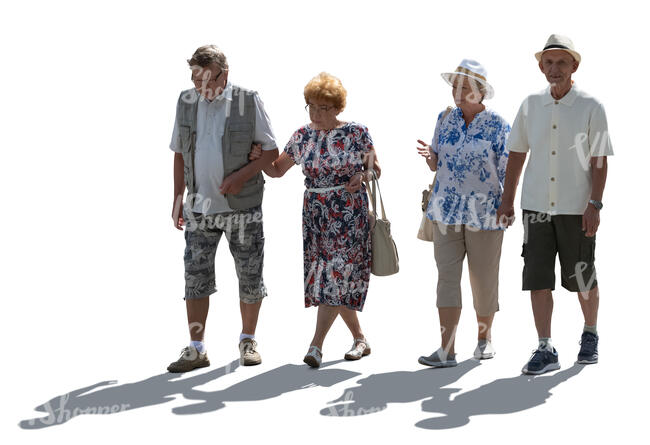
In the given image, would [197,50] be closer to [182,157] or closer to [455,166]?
[182,157]

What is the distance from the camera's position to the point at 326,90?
25.4 feet

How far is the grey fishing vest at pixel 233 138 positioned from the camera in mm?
7988

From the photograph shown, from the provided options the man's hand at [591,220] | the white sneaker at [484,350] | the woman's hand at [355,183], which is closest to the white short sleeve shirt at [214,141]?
the woman's hand at [355,183]

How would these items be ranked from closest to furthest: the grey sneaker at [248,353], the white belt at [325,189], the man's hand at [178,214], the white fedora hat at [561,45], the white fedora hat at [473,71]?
the white fedora hat at [561,45] → the white fedora hat at [473,71] → the white belt at [325,189] → the grey sneaker at [248,353] → the man's hand at [178,214]

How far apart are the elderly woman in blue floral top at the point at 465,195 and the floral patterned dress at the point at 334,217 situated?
0.51m

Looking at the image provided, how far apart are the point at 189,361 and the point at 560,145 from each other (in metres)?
3.04

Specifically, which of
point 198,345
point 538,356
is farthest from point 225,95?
point 538,356

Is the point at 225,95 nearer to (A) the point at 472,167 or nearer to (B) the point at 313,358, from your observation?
(A) the point at 472,167

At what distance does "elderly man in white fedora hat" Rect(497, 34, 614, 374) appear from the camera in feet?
24.8

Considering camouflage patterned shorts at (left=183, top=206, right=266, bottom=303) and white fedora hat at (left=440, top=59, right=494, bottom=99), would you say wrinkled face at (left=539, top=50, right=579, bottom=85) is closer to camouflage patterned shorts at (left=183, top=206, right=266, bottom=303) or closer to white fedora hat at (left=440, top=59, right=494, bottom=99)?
white fedora hat at (left=440, top=59, right=494, bottom=99)

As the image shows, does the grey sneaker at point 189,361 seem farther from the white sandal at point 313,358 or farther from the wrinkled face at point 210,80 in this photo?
the wrinkled face at point 210,80

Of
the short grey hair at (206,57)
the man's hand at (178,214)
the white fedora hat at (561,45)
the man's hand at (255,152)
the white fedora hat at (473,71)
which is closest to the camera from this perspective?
the white fedora hat at (561,45)

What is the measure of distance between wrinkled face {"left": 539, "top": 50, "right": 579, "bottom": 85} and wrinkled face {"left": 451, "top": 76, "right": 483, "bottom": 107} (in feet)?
1.63

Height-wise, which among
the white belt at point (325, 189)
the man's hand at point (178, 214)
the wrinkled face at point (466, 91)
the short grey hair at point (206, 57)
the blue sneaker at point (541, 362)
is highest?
the short grey hair at point (206, 57)
